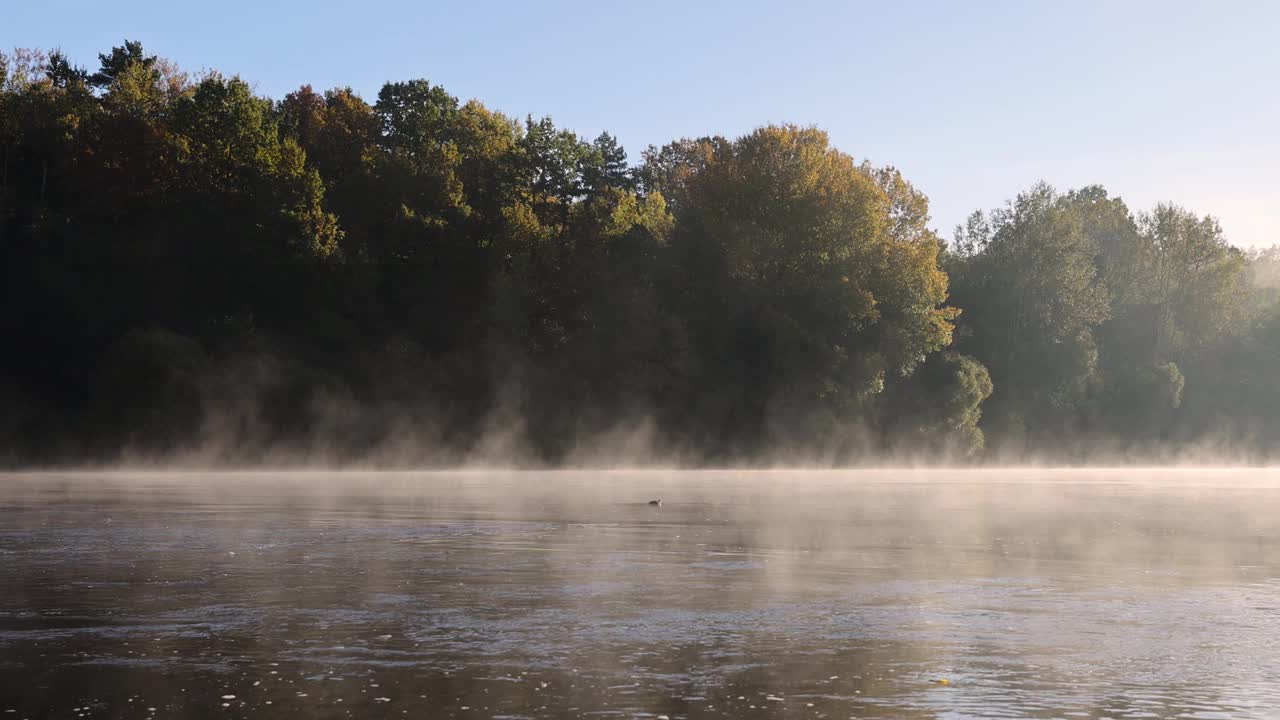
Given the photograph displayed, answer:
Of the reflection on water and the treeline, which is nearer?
the reflection on water

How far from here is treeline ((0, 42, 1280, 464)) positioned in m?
74.3

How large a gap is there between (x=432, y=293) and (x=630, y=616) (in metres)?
66.5

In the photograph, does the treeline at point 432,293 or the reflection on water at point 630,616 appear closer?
the reflection on water at point 630,616

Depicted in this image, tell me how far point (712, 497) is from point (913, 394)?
49.8 meters

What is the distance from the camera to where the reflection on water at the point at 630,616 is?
35.7ft

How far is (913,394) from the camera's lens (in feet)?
294

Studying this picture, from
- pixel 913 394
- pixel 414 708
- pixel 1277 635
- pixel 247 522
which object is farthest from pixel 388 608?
pixel 913 394

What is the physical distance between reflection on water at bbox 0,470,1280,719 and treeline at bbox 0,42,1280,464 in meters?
44.0

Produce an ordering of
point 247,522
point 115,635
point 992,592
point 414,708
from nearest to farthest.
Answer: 1. point 414,708
2. point 115,635
3. point 992,592
4. point 247,522

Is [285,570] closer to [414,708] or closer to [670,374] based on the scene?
[414,708]

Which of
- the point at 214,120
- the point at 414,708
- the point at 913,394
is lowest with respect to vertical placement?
the point at 414,708

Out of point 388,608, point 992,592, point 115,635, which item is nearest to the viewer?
point 115,635

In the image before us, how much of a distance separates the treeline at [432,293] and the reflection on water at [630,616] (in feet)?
144

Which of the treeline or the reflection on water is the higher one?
the treeline
